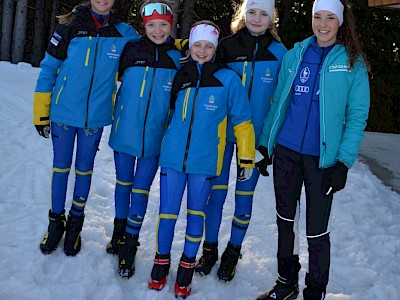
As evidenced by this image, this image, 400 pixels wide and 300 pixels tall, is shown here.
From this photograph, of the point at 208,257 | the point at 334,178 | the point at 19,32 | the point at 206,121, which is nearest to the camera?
the point at 334,178

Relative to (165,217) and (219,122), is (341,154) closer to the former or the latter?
(219,122)

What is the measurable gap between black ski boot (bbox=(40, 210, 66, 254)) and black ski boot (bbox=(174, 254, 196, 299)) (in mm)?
1083

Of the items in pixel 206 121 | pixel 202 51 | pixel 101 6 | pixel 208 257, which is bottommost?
pixel 208 257

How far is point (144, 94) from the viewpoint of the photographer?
3.53 m

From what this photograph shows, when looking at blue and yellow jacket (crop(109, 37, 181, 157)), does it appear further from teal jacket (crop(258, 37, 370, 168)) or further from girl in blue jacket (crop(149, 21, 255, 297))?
teal jacket (crop(258, 37, 370, 168))

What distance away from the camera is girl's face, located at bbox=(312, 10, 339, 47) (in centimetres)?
316

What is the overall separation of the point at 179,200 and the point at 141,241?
102 cm

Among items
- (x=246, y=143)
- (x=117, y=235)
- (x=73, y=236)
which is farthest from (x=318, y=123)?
(x=73, y=236)

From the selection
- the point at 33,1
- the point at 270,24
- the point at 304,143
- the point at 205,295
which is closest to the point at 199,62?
the point at 270,24

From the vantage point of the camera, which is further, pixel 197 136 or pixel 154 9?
pixel 154 9

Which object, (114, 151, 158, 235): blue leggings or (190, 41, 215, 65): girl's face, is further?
(114, 151, 158, 235): blue leggings

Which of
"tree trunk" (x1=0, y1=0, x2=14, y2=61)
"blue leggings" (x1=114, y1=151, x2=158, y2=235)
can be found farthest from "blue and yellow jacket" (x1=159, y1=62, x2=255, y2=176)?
"tree trunk" (x1=0, y1=0, x2=14, y2=61)

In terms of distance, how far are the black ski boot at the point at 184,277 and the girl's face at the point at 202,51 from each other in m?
1.50

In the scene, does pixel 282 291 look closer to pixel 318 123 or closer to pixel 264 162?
pixel 264 162
